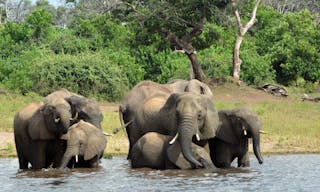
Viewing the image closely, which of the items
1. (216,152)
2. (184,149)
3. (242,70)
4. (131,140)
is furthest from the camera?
(242,70)

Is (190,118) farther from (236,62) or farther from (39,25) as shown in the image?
(39,25)

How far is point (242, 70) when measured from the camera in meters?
40.3

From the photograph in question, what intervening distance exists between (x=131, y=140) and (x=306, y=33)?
2498 cm

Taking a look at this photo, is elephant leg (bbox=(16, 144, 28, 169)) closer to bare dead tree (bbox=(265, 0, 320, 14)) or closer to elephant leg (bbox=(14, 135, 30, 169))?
elephant leg (bbox=(14, 135, 30, 169))

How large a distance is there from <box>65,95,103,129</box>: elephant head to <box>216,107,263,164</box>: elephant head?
2.39 meters

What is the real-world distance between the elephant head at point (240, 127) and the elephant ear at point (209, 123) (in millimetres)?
339

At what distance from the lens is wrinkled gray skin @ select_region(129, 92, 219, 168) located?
1526 cm

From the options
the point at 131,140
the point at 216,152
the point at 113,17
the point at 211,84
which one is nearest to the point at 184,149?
the point at 216,152

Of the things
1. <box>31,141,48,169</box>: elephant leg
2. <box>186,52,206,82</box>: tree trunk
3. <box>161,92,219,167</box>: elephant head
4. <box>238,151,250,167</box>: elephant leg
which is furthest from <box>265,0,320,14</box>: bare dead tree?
<box>31,141,48,169</box>: elephant leg

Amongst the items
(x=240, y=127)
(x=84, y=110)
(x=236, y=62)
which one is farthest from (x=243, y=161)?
(x=236, y=62)

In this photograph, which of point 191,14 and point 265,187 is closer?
point 265,187

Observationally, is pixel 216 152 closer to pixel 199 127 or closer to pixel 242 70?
pixel 199 127

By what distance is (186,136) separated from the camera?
1518 centimetres

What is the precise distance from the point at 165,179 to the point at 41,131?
7.67ft
